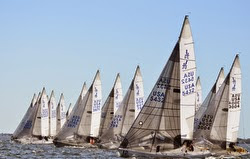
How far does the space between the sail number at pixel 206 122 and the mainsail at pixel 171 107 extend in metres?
13.7

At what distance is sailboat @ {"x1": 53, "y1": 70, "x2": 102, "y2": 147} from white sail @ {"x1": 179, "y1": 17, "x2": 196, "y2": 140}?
2848cm

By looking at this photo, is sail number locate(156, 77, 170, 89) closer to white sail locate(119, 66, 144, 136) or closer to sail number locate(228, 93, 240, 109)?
sail number locate(228, 93, 240, 109)

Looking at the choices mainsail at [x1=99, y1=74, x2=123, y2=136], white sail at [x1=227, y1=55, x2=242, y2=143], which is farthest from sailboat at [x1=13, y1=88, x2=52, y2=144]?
white sail at [x1=227, y1=55, x2=242, y2=143]

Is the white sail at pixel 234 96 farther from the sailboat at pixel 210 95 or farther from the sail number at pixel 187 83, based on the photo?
the sail number at pixel 187 83

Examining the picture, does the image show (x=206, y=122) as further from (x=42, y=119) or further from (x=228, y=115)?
(x=42, y=119)

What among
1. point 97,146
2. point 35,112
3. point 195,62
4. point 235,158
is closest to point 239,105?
point 235,158

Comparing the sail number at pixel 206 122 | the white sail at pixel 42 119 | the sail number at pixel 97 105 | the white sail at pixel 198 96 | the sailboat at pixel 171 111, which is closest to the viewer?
the sailboat at pixel 171 111

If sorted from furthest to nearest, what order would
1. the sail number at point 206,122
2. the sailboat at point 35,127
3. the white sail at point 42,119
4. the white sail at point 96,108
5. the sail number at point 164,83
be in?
the white sail at point 42,119, the sailboat at point 35,127, the white sail at point 96,108, the sail number at point 206,122, the sail number at point 164,83

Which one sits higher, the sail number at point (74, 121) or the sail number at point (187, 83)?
the sail number at point (187, 83)

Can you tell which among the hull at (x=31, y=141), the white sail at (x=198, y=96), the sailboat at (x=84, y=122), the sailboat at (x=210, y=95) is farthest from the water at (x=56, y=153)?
the hull at (x=31, y=141)

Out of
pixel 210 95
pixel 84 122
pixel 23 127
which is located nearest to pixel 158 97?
pixel 210 95

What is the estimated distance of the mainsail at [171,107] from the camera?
45188 millimetres

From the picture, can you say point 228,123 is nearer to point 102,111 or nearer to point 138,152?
point 138,152

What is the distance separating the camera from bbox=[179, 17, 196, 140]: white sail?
45.7 meters
